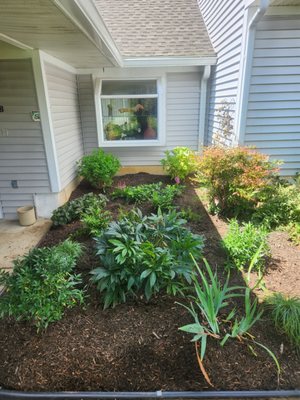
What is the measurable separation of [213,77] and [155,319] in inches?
196

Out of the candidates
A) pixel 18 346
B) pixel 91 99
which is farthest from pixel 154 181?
pixel 18 346

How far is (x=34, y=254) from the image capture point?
6.98 ft

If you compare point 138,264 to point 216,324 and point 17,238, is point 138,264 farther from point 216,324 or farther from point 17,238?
point 17,238

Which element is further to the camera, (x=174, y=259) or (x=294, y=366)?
(x=174, y=259)

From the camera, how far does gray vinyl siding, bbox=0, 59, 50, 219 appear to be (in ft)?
11.3

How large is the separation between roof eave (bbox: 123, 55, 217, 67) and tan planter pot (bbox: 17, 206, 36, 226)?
11.0 feet

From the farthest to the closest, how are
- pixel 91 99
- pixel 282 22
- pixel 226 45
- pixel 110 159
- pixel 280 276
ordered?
pixel 91 99 < pixel 110 159 < pixel 226 45 < pixel 282 22 < pixel 280 276

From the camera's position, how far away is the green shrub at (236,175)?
10.5 feet

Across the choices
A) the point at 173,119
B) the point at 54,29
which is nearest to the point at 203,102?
the point at 173,119

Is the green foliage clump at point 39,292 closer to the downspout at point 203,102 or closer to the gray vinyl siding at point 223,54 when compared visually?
the gray vinyl siding at point 223,54

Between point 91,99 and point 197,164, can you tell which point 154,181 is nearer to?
point 197,164

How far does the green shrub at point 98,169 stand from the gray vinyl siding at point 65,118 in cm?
27

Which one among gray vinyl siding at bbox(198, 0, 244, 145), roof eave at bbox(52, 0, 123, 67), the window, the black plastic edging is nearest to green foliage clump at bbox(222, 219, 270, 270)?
the black plastic edging

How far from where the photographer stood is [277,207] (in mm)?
3328
